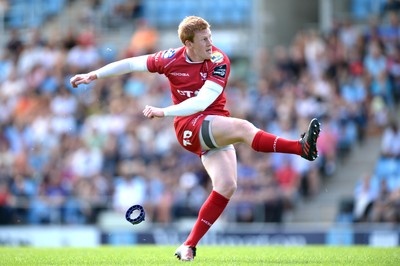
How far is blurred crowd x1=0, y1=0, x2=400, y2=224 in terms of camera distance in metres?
18.0

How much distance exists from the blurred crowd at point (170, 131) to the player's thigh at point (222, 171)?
7.42 m

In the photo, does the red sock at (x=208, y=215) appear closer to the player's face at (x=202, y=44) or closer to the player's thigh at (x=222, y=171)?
the player's thigh at (x=222, y=171)

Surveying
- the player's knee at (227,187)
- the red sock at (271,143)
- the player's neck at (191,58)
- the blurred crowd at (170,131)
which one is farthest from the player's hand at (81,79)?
the blurred crowd at (170,131)

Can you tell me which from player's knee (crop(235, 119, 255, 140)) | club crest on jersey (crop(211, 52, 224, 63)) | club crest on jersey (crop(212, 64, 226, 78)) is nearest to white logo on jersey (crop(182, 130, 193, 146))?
player's knee (crop(235, 119, 255, 140))

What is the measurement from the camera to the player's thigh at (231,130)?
9312 millimetres

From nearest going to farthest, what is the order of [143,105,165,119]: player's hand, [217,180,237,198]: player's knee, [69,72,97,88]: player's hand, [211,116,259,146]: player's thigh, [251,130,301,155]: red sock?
[143,105,165,119]: player's hand < [251,130,301,155]: red sock < [211,116,259,146]: player's thigh < [217,180,237,198]: player's knee < [69,72,97,88]: player's hand

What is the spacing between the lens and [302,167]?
17.9 meters

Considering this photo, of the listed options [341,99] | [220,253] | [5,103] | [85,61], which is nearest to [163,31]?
[85,61]

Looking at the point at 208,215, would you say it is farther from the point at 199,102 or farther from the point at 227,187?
the point at 199,102

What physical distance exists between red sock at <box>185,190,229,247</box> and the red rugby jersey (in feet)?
2.84

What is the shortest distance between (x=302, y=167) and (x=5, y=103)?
803cm


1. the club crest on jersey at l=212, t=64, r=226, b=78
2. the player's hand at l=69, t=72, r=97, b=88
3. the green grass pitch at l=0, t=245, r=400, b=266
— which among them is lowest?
the green grass pitch at l=0, t=245, r=400, b=266

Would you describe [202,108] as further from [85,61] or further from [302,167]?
[85,61]

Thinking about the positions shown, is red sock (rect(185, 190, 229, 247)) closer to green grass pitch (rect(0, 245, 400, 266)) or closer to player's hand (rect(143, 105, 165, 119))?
green grass pitch (rect(0, 245, 400, 266))
